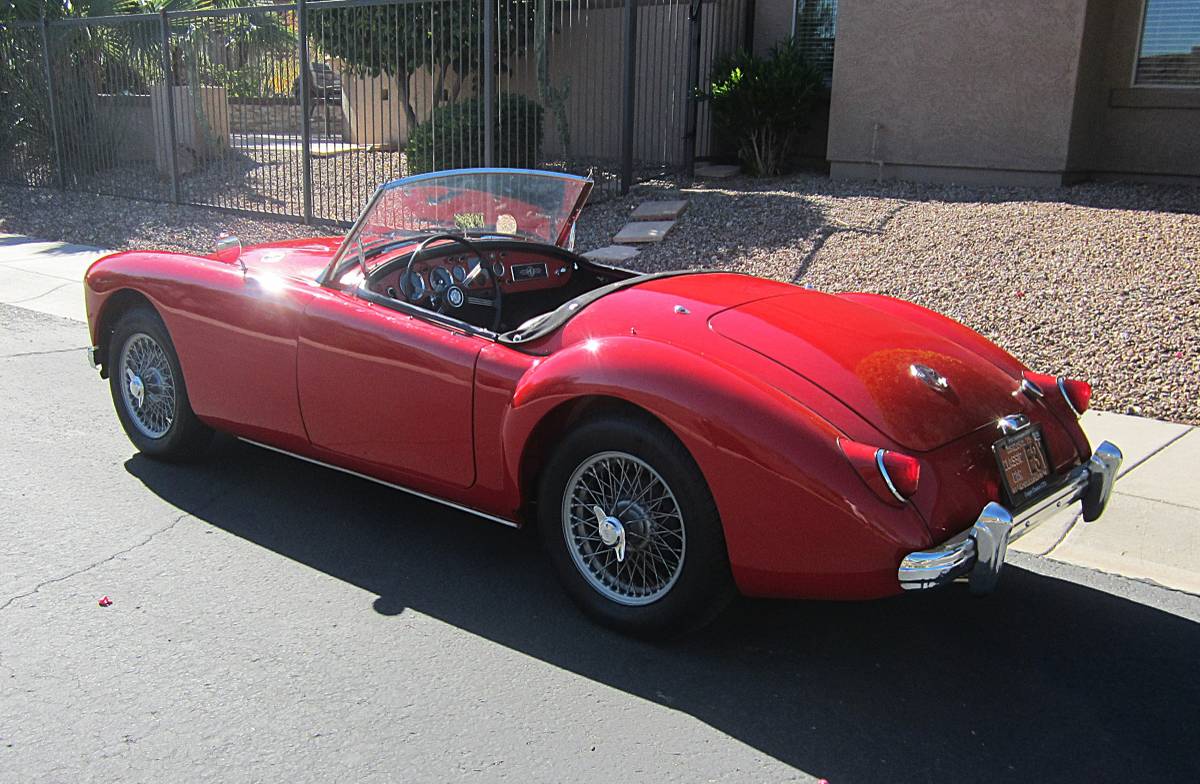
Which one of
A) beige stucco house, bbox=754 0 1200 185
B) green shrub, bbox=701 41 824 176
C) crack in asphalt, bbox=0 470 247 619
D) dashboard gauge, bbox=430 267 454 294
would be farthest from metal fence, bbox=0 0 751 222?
crack in asphalt, bbox=0 470 247 619

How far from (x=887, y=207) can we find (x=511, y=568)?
6913 millimetres

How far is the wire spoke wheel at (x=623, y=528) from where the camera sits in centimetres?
347

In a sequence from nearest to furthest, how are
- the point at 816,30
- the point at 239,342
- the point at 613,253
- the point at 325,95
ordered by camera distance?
1. the point at 239,342
2. the point at 613,253
3. the point at 325,95
4. the point at 816,30

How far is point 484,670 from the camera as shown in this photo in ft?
11.2

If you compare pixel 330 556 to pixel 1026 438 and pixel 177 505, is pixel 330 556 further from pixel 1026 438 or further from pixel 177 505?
pixel 1026 438

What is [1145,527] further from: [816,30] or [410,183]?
[816,30]

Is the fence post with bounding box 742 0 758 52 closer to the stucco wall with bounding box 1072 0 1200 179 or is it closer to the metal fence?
the metal fence

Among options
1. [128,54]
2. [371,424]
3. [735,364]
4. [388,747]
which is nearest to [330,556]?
[371,424]

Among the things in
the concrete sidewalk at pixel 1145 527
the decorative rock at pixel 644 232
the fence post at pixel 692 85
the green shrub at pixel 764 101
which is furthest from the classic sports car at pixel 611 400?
the fence post at pixel 692 85

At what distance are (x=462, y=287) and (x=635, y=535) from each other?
1568 millimetres

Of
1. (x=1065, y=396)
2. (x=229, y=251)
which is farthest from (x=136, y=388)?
(x=1065, y=396)

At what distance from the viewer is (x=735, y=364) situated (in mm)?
3428

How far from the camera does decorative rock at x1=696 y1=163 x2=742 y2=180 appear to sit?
12.4 metres

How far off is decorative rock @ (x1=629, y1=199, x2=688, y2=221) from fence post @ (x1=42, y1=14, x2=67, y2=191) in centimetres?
908
